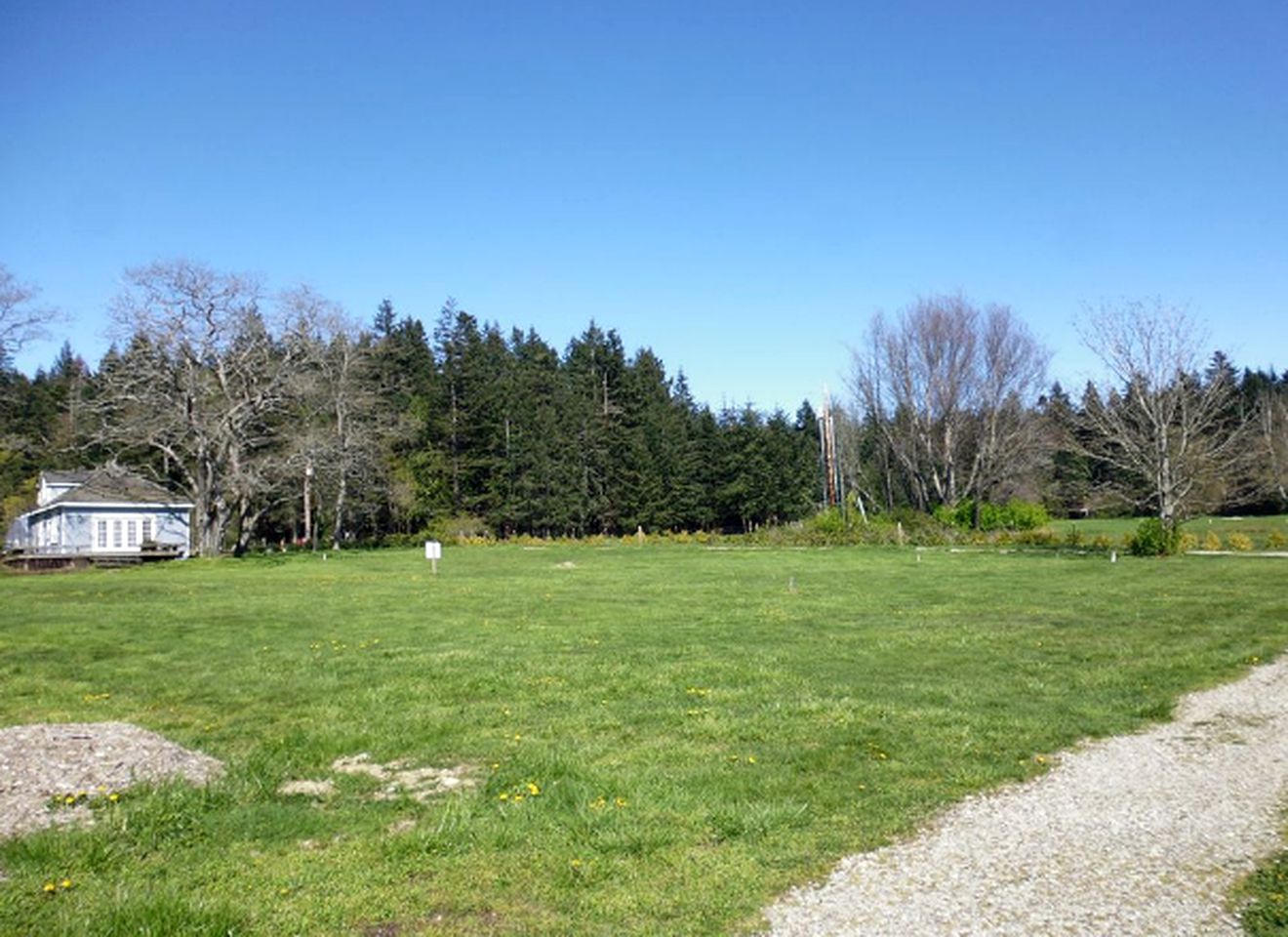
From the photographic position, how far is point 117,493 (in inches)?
2067

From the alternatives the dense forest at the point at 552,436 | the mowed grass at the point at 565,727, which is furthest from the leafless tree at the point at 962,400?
the mowed grass at the point at 565,727

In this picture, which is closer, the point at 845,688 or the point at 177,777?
the point at 177,777

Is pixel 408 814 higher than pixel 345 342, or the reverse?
pixel 345 342

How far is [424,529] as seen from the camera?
65062 millimetres

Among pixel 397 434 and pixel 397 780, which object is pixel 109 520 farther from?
pixel 397 780

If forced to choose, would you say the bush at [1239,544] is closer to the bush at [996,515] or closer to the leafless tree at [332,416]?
the bush at [996,515]

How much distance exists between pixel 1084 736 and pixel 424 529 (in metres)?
59.8

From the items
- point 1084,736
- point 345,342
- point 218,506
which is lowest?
point 1084,736

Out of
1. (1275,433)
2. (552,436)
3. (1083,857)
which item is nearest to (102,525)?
(552,436)

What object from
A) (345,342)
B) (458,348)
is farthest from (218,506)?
(458,348)

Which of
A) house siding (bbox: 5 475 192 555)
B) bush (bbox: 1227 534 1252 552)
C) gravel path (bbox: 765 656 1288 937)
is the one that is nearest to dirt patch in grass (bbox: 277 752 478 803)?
gravel path (bbox: 765 656 1288 937)

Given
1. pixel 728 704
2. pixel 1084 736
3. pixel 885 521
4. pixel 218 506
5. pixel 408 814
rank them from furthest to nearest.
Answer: pixel 885 521, pixel 218 506, pixel 728 704, pixel 1084 736, pixel 408 814

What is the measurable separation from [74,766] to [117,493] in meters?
52.2

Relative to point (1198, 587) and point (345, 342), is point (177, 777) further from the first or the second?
point (345, 342)
